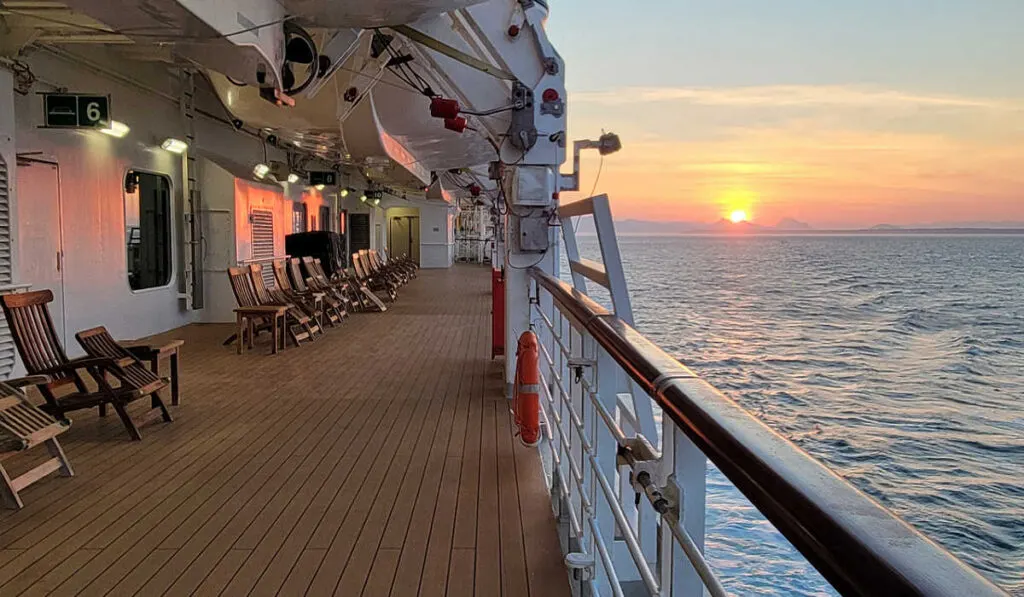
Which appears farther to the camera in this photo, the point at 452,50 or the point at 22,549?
the point at 452,50

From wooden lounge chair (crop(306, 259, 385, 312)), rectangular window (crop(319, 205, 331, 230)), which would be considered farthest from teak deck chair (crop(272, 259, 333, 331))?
rectangular window (crop(319, 205, 331, 230))

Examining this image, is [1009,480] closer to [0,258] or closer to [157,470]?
[157,470]

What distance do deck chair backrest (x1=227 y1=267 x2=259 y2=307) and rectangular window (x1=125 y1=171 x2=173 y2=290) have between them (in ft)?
2.97

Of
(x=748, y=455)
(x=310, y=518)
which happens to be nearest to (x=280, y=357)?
(x=310, y=518)

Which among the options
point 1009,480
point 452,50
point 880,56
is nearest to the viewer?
point 452,50

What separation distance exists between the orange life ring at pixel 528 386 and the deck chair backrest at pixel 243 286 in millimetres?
4682

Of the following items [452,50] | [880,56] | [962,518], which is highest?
[880,56]

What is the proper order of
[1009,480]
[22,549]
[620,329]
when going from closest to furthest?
1. [620,329]
2. [22,549]
3. [1009,480]

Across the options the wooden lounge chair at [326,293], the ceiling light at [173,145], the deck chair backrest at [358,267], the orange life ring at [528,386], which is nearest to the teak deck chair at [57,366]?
the orange life ring at [528,386]

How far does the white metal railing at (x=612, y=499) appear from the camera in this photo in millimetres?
1056

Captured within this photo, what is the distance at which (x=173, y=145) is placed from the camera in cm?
787

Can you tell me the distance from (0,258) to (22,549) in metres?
2.86

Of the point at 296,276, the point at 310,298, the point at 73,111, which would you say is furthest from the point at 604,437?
the point at 296,276

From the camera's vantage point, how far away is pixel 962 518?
876 cm
